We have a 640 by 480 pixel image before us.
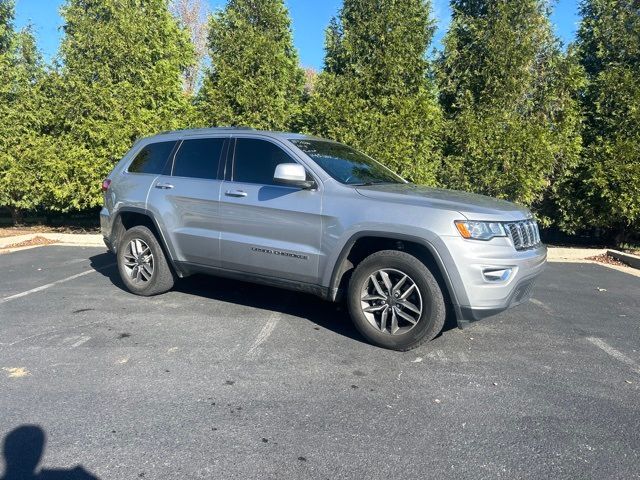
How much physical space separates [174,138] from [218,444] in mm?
3947

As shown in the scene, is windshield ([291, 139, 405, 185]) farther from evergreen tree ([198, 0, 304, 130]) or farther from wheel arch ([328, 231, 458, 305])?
evergreen tree ([198, 0, 304, 130])

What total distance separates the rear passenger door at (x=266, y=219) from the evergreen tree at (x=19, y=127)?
6.68 meters

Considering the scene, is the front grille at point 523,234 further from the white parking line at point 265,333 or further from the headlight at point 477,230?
the white parking line at point 265,333

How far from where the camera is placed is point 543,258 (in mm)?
4473

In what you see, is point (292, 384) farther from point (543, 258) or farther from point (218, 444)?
point (543, 258)

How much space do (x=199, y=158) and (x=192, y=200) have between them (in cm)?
51

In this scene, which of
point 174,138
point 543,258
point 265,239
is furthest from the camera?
point 174,138

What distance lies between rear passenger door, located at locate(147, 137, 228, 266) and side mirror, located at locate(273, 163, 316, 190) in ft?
3.06

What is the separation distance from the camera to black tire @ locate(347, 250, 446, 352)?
4062mm

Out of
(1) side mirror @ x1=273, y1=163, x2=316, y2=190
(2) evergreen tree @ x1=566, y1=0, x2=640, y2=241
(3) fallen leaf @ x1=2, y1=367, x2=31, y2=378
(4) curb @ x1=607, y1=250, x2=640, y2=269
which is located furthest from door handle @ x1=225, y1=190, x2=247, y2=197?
(2) evergreen tree @ x1=566, y1=0, x2=640, y2=241

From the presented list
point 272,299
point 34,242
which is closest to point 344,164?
point 272,299

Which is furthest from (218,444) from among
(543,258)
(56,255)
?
(56,255)

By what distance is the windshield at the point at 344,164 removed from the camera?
483cm

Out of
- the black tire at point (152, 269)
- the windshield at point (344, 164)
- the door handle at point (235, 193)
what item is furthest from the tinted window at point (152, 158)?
the windshield at point (344, 164)
